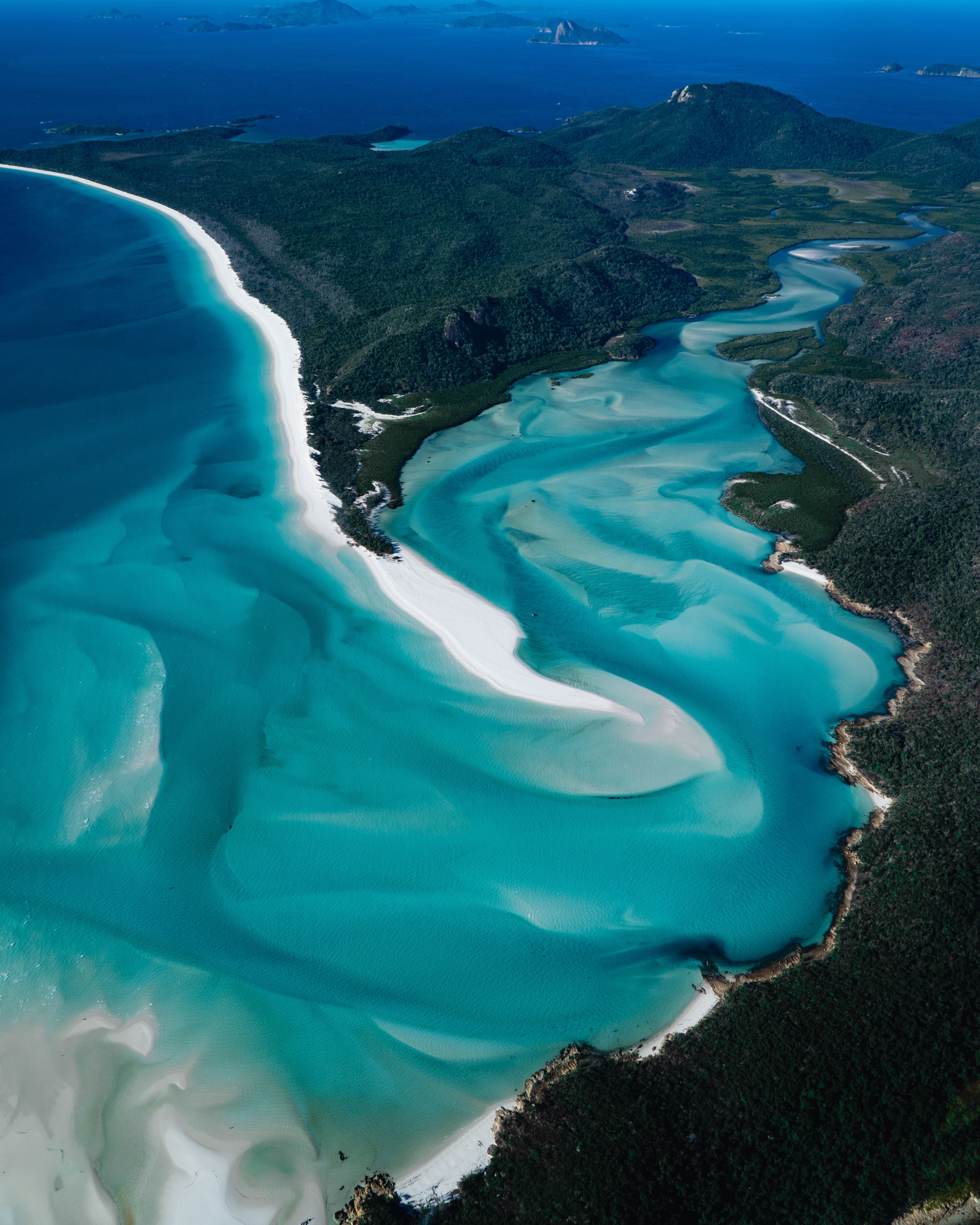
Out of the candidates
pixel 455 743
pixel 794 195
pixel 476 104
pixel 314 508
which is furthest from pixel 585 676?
pixel 476 104

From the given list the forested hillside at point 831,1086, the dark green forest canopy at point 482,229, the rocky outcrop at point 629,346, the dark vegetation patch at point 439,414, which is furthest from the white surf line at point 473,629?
the rocky outcrop at point 629,346

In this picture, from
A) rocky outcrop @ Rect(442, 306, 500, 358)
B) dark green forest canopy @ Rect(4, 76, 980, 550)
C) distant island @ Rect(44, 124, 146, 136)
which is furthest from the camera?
distant island @ Rect(44, 124, 146, 136)

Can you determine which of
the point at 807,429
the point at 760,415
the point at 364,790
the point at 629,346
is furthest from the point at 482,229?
the point at 364,790

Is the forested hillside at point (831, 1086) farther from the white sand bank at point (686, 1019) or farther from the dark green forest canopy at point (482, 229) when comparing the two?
the dark green forest canopy at point (482, 229)

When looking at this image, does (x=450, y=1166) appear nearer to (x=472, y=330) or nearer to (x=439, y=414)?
(x=439, y=414)

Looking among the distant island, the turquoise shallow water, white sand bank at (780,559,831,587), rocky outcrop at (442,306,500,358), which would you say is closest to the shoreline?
the turquoise shallow water

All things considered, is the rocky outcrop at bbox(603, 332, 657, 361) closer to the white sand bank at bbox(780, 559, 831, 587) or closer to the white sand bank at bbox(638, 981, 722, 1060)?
the white sand bank at bbox(780, 559, 831, 587)
